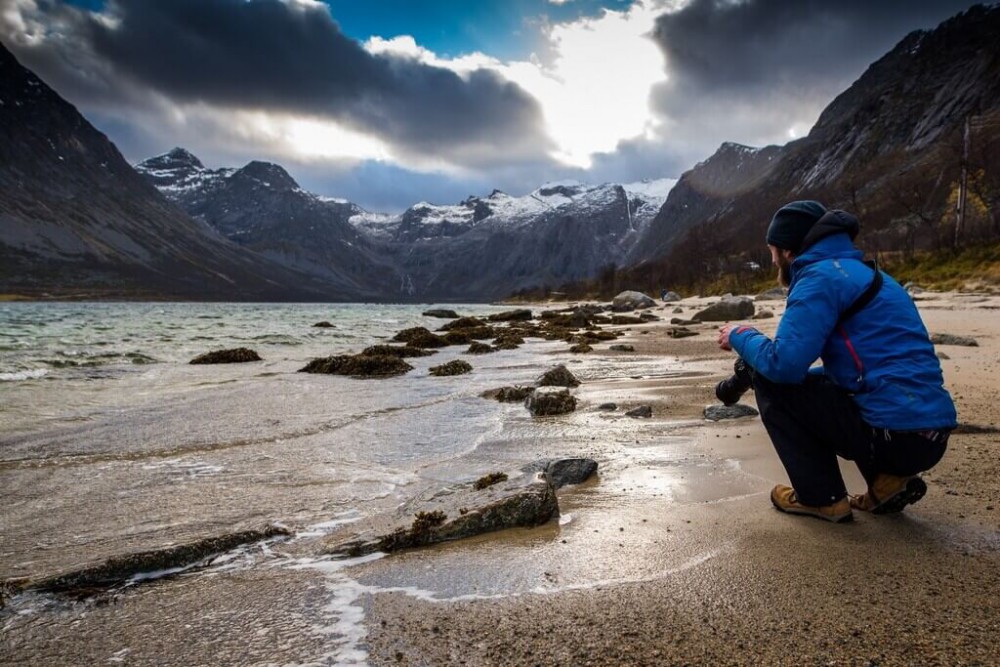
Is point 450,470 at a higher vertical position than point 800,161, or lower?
lower

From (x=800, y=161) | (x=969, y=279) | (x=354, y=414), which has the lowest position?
(x=354, y=414)

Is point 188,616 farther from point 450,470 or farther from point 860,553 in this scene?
point 860,553

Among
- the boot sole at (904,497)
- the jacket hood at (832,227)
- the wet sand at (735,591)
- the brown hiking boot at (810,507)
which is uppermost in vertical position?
the jacket hood at (832,227)

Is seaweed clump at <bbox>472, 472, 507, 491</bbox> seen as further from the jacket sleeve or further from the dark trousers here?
the jacket sleeve

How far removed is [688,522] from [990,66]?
182289 millimetres

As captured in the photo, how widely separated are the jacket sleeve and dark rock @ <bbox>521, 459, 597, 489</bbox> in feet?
6.69

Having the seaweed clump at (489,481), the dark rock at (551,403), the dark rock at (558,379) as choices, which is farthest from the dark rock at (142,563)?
the dark rock at (558,379)

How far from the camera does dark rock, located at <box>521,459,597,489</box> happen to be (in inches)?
189

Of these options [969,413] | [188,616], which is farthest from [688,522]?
[969,413]

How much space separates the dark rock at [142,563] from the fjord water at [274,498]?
115mm

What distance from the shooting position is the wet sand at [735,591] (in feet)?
7.11

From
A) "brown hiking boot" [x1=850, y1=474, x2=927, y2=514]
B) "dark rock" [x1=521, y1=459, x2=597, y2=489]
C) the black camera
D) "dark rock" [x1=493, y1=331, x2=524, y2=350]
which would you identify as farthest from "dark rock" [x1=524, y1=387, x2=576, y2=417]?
"dark rock" [x1=493, y1=331, x2=524, y2=350]

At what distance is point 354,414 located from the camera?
870 centimetres

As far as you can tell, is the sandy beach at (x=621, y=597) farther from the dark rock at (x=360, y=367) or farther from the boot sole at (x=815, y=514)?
the dark rock at (x=360, y=367)
